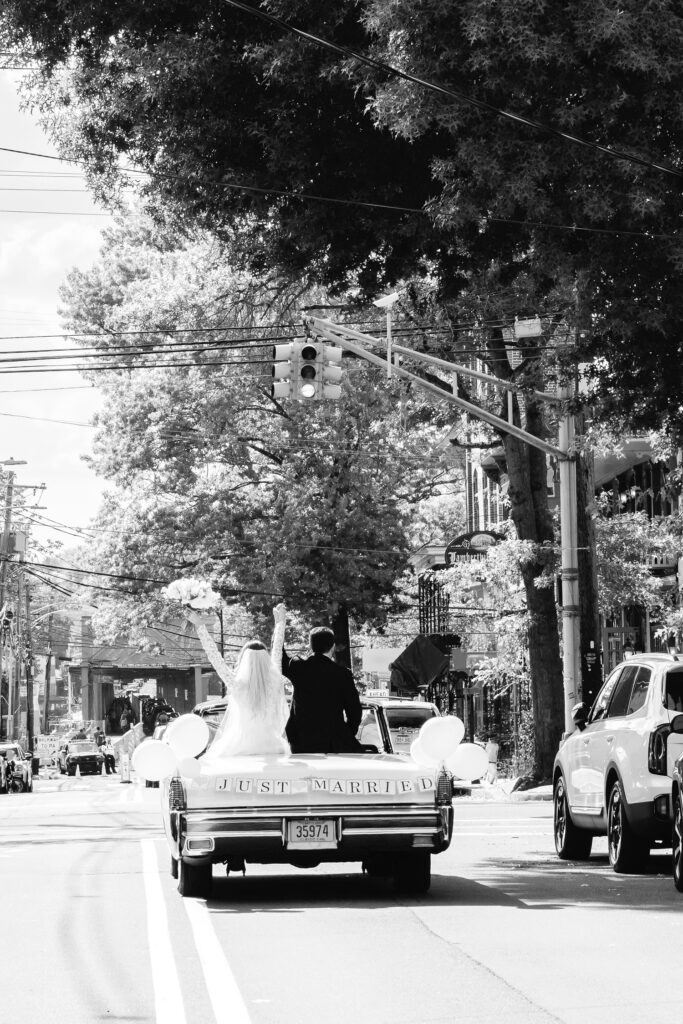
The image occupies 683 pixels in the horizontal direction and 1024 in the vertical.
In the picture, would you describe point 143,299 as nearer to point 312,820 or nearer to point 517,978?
point 312,820

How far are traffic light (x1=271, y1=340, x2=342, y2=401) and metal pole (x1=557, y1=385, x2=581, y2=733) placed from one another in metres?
6.33

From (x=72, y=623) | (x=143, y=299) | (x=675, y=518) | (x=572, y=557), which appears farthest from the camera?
(x=72, y=623)

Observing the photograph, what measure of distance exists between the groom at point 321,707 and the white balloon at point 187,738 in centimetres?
109

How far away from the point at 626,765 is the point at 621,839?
0.70 m

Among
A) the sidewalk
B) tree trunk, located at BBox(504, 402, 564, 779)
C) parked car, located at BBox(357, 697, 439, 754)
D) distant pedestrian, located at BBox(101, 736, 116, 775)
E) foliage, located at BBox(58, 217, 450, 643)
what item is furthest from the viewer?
distant pedestrian, located at BBox(101, 736, 116, 775)

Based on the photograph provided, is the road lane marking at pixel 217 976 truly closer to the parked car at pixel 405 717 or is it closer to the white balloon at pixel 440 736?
the white balloon at pixel 440 736

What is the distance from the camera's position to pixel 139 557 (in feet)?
156

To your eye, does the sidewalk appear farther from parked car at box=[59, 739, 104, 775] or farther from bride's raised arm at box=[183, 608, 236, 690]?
parked car at box=[59, 739, 104, 775]

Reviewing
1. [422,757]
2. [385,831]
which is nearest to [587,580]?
[422,757]

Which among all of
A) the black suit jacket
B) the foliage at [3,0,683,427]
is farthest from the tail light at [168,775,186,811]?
the foliage at [3,0,683,427]

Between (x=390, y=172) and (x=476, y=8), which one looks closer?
(x=476, y=8)

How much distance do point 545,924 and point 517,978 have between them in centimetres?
216

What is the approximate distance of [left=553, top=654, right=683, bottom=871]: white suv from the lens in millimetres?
13148

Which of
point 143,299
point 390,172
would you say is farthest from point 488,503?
point 390,172
